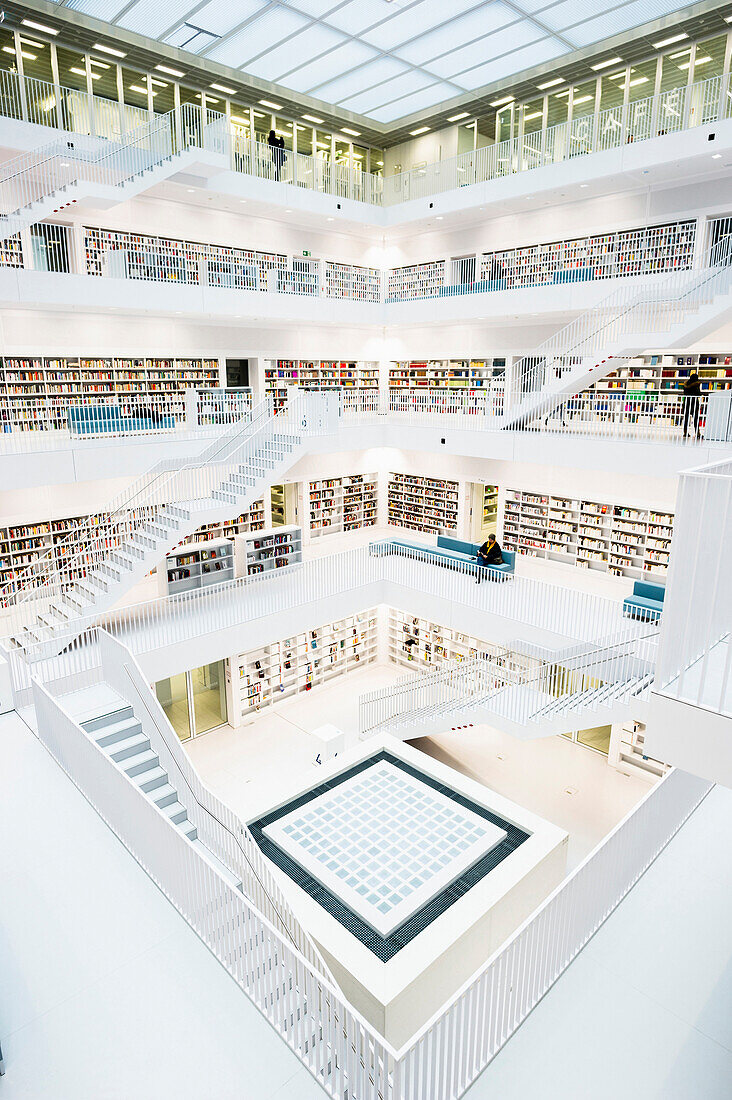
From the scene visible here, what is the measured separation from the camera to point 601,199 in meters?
13.3

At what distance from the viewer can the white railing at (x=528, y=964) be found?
11.9ft

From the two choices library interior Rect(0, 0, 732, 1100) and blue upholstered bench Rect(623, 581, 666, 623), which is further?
blue upholstered bench Rect(623, 581, 666, 623)

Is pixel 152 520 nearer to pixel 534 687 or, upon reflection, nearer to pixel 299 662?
pixel 299 662

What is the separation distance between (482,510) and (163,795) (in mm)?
11459

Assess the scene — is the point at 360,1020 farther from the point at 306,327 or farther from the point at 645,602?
the point at 306,327

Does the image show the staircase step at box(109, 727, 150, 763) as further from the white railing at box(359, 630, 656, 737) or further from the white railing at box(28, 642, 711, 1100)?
the white railing at box(359, 630, 656, 737)

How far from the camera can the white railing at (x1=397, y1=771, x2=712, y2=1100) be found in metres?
3.64

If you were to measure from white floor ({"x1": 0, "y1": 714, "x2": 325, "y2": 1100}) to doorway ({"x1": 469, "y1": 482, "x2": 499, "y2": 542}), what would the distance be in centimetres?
1233

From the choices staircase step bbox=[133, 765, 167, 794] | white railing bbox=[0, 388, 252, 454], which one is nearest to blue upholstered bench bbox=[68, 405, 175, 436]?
white railing bbox=[0, 388, 252, 454]

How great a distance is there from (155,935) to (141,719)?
11.7 feet

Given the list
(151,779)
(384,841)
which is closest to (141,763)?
(151,779)

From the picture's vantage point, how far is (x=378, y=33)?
1169 centimetres

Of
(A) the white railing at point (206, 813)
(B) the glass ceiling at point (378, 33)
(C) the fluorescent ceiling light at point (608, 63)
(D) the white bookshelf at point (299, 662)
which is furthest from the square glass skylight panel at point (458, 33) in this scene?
(A) the white railing at point (206, 813)

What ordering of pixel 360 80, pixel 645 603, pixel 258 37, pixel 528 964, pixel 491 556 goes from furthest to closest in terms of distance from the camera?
pixel 360 80 < pixel 491 556 < pixel 258 37 < pixel 645 603 < pixel 528 964
